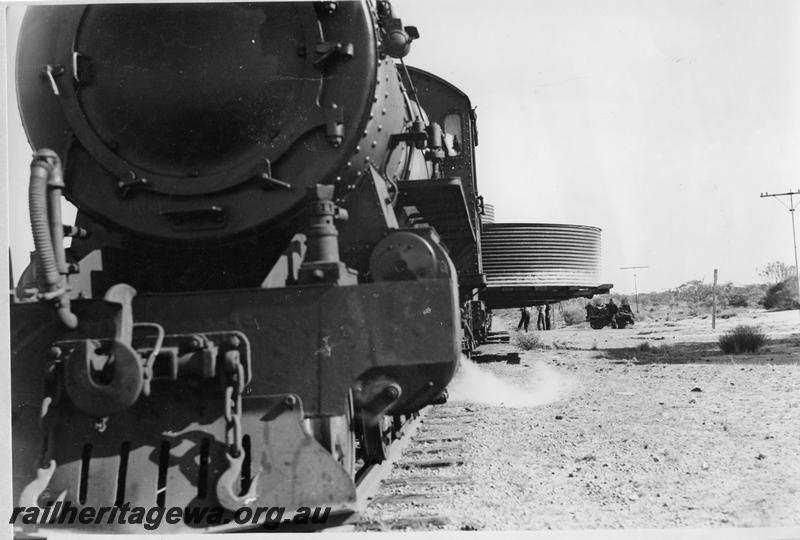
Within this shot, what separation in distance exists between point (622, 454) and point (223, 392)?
124 inches

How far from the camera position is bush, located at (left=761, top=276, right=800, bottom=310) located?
25.4 meters

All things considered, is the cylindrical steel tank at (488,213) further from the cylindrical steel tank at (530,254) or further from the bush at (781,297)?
the bush at (781,297)

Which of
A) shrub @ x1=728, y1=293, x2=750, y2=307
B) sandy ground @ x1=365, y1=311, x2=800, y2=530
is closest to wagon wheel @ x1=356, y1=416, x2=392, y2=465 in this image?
sandy ground @ x1=365, y1=311, x2=800, y2=530

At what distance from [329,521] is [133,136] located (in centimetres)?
199

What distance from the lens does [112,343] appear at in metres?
2.68

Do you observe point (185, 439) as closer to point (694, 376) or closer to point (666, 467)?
point (666, 467)

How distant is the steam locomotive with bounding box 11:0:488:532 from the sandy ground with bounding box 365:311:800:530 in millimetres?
829

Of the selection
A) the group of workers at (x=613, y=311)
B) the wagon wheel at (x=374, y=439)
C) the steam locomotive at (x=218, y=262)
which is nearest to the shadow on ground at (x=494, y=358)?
the wagon wheel at (x=374, y=439)

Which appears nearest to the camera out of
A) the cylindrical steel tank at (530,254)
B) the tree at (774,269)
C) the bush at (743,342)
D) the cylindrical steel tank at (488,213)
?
the tree at (774,269)

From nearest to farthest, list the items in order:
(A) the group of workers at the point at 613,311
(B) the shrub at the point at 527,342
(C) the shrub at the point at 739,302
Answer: (B) the shrub at the point at 527,342, (A) the group of workers at the point at 613,311, (C) the shrub at the point at 739,302

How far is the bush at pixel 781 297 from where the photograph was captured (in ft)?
83.2

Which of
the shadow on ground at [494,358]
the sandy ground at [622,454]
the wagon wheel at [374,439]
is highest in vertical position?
the wagon wheel at [374,439]

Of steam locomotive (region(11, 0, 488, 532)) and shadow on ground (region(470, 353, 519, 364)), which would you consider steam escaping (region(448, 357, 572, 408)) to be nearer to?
shadow on ground (region(470, 353, 519, 364))

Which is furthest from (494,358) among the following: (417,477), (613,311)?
(613,311)
